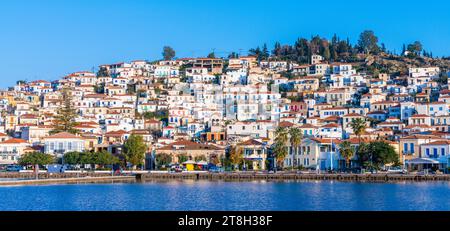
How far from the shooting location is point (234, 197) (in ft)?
164

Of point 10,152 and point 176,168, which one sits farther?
point 10,152

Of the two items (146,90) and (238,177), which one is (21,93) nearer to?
(146,90)

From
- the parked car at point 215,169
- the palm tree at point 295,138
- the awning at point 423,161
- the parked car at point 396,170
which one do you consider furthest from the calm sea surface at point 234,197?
the parked car at point 215,169

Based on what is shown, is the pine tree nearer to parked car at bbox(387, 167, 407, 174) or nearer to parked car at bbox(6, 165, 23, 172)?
parked car at bbox(6, 165, 23, 172)

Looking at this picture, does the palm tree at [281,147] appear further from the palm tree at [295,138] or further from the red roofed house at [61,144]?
the red roofed house at [61,144]

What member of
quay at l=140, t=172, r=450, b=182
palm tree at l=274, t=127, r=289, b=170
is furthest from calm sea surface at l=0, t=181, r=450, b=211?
palm tree at l=274, t=127, r=289, b=170

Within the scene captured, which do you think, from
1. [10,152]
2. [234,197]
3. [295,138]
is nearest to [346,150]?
[295,138]

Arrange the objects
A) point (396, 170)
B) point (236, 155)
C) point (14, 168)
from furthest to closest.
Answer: point (14, 168), point (236, 155), point (396, 170)

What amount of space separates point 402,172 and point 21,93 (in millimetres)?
74015

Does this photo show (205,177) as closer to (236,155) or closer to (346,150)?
(236,155)

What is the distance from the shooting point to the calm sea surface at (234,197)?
4391 centimetres

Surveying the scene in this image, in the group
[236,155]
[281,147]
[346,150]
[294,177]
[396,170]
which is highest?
[281,147]

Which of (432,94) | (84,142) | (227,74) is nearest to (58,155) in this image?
(84,142)

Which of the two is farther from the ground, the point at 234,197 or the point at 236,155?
the point at 236,155
